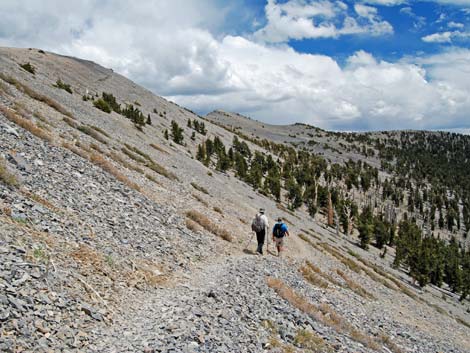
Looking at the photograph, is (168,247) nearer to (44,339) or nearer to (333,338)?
(333,338)

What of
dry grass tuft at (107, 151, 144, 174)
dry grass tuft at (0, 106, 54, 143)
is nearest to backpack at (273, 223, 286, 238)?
dry grass tuft at (107, 151, 144, 174)

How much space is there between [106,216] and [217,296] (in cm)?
669

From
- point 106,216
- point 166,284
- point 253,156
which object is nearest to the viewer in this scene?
point 166,284

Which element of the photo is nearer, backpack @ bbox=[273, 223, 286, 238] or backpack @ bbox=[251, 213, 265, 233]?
backpack @ bbox=[251, 213, 265, 233]

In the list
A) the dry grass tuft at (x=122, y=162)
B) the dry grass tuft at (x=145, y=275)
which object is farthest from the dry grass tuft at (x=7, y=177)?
the dry grass tuft at (x=122, y=162)

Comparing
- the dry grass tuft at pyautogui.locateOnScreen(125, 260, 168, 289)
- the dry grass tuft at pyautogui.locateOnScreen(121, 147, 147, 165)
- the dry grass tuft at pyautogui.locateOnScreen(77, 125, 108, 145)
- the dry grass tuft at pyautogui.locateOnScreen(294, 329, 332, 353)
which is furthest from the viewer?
the dry grass tuft at pyautogui.locateOnScreen(121, 147, 147, 165)

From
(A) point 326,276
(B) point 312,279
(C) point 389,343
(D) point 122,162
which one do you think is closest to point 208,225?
(B) point 312,279

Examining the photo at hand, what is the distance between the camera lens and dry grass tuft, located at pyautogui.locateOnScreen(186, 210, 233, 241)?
22938mm

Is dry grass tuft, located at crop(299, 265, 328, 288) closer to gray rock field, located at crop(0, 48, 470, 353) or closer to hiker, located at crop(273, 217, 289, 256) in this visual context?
gray rock field, located at crop(0, 48, 470, 353)

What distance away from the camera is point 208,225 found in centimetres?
2314

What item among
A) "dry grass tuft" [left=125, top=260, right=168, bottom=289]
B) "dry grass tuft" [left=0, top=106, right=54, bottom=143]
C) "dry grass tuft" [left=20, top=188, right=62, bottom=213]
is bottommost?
"dry grass tuft" [left=125, top=260, right=168, bottom=289]

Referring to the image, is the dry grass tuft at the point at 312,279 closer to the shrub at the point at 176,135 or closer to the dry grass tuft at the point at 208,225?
the dry grass tuft at the point at 208,225

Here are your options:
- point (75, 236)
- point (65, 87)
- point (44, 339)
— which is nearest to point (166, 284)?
point (75, 236)

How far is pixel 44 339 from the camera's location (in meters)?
7.41
